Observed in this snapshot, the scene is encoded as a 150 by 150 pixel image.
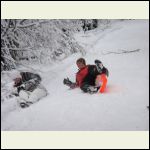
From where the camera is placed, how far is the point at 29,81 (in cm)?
692

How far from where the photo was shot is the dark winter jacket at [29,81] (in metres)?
6.64

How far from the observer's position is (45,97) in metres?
6.71

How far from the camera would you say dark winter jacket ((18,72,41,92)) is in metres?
6.64

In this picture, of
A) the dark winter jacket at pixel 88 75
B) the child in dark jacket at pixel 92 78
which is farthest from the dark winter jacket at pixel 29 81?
the dark winter jacket at pixel 88 75

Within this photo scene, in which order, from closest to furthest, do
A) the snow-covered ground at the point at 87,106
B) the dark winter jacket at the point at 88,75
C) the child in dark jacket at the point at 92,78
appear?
the snow-covered ground at the point at 87,106 → the child in dark jacket at the point at 92,78 → the dark winter jacket at the point at 88,75

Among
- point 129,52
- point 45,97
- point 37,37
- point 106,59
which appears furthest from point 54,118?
point 129,52

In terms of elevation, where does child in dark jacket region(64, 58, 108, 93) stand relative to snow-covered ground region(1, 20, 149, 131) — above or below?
above

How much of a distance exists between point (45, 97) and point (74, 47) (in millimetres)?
1781

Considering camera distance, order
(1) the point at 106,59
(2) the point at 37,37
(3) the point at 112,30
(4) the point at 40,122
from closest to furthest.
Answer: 1. (4) the point at 40,122
2. (2) the point at 37,37
3. (1) the point at 106,59
4. (3) the point at 112,30

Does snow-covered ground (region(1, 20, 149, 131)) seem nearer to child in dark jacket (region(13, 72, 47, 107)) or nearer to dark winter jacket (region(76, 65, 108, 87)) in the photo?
child in dark jacket (region(13, 72, 47, 107))

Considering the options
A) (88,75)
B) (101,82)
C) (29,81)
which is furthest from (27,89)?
(101,82)

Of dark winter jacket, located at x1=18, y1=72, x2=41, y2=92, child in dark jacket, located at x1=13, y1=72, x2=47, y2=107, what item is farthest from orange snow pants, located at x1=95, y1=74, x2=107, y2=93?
dark winter jacket, located at x1=18, y1=72, x2=41, y2=92

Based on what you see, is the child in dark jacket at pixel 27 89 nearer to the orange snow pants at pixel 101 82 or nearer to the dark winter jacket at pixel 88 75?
the dark winter jacket at pixel 88 75

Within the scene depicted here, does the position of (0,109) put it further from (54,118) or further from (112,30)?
(112,30)
